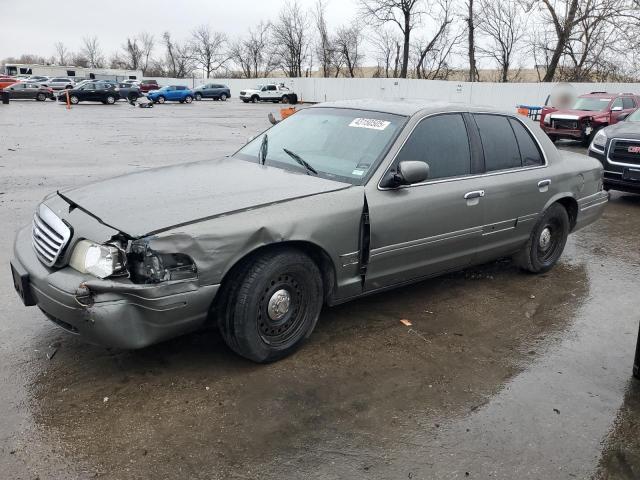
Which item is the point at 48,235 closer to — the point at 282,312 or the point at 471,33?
the point at 282,312

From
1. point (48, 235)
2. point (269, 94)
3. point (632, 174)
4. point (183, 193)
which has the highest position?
point (269, 94)

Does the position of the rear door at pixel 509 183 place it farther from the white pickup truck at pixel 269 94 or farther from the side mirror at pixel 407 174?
the white pickup truck at pixel 269 94

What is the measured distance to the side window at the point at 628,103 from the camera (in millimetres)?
18344

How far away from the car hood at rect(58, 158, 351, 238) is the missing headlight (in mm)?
96

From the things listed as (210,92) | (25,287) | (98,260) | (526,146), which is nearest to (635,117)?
(526,146)

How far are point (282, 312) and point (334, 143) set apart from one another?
1483 millimetres

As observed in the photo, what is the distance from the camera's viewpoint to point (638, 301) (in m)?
4.82

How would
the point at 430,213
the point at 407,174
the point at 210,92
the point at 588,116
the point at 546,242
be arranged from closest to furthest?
the point at 407,174
the point at 430,213
the point at 546,242
the point at 588,116
the point at 210,92

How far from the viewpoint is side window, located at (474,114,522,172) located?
464 cm

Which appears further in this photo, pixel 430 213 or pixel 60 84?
pixel 60 84

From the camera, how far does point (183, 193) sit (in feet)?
11.3

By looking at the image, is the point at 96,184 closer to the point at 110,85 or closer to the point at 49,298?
the point at 49,298

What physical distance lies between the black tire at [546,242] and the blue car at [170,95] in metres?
42.4

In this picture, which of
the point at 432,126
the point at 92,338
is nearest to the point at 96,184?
the point at 92,338
